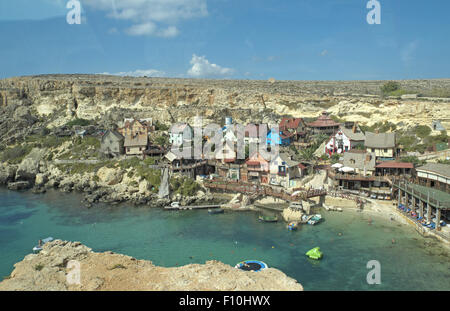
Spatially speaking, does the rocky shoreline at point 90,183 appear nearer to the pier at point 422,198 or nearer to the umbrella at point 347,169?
the umbrella at point 347,169

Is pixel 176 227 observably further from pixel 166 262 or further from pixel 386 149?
pixel 386 149

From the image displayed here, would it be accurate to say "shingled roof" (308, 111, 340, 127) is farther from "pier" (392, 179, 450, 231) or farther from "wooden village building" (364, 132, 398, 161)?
"pier" (392, 179, 450, 231)

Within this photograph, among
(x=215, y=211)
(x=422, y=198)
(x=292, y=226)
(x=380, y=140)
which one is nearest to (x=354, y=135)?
(x=380, y=140)

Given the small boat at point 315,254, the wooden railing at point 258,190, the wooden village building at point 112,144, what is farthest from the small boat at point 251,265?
the wooden village building at point 112,144

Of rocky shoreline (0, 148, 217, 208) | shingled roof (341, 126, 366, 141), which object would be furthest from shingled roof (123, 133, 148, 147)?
shingled roof (341, 126, 366, 141)

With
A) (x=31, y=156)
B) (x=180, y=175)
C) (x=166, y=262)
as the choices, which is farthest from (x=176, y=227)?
(x=31, y=156)
